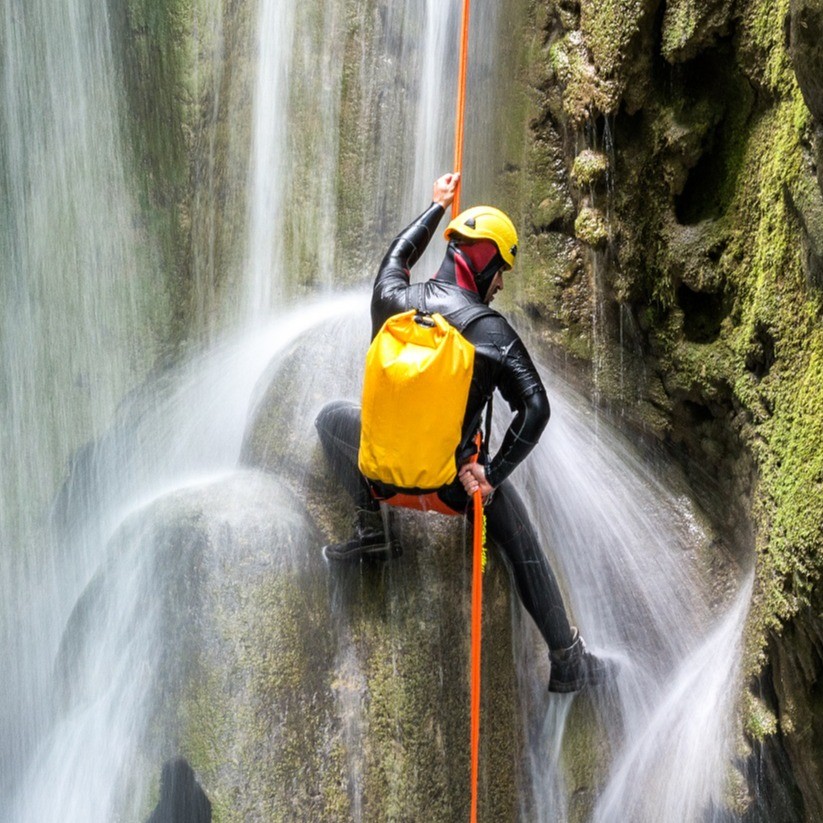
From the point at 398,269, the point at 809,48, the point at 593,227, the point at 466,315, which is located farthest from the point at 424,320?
the point at 593,227

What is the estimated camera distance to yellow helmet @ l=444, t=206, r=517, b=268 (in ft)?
13.6

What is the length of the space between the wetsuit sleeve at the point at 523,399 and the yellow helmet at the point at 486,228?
0.48 meters

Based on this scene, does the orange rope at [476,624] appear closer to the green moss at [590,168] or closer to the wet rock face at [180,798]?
the wet rock face at [180,798]

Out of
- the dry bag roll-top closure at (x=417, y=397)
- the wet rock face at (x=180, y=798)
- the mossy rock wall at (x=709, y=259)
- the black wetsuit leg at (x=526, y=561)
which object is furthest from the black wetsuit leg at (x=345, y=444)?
the mossy rock wall at (x=709, y=259)

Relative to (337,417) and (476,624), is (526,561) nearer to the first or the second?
(476,624)

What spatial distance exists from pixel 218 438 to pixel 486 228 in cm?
253

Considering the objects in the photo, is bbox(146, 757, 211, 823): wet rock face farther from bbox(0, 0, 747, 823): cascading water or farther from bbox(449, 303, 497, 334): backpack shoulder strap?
bbox(449, 303, 497, 334): backpack shoulder strap

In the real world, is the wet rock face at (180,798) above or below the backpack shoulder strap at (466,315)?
below

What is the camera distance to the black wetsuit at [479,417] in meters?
4.00

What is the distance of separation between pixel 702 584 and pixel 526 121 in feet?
9.76

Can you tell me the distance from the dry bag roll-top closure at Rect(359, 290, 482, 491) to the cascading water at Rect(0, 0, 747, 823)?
111 centimetres

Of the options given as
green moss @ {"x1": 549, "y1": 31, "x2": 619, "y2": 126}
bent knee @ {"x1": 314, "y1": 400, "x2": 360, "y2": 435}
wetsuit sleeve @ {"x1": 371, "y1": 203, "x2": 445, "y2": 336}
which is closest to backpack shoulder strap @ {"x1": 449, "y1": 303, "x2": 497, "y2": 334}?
wetsuit sleeve @ {"x1": 371, "y1": 203, "x2": 445, "y2": 336}

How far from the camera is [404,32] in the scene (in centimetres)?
601

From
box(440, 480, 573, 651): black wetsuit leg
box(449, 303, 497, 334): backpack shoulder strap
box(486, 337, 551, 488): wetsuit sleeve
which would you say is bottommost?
box(440, 480, 573, 651): black wetsuit leg
